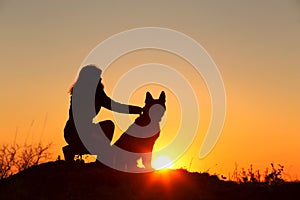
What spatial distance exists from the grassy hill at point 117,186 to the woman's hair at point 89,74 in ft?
6.93

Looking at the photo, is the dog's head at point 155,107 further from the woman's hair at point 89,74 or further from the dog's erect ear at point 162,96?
the woman's hair at point 89,74

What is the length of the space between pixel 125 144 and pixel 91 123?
1060mm

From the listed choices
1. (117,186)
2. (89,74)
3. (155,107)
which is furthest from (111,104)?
(117,186)

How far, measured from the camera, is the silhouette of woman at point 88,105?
45.1 feet

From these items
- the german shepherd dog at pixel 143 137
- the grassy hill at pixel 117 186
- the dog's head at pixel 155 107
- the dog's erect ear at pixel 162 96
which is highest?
the dog's erect ear at pixel 162 96

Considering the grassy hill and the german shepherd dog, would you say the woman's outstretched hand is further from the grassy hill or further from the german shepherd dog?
the grassy hill

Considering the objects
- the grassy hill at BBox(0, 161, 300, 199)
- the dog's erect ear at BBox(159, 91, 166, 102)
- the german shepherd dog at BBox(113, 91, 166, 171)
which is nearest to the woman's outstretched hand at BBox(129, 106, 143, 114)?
the german shepherd dog at BBox(113, 91, 166, 171)

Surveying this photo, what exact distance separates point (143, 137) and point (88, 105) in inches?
67.0

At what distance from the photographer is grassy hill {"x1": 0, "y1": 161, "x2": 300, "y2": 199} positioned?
40.8 feet

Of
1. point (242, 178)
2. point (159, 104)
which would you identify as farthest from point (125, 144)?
point (242, 178)

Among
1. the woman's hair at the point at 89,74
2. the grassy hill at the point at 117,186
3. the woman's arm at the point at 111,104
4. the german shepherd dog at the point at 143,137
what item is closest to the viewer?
the grassy hill at the point at 117,186

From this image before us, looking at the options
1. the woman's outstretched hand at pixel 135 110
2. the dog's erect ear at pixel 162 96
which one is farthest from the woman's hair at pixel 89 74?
the dog's erect ear at pixel 162 96

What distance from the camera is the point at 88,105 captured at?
13938 millimetres

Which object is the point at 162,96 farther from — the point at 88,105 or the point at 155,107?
the point at 88,105
